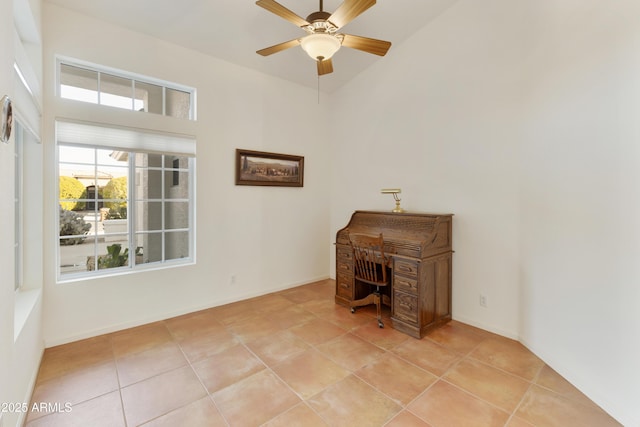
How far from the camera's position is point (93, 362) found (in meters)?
2.33

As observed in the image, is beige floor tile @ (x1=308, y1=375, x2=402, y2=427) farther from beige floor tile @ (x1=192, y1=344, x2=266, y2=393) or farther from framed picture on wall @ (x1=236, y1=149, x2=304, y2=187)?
framed picture on wall @ (x1=236, y1=149, x2=304, y2=187)

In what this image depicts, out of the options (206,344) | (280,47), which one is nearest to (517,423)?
(206,344)

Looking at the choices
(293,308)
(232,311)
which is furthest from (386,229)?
(232,311)

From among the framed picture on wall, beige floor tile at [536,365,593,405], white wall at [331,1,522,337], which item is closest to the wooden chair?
white wall at [331,1,522,337]

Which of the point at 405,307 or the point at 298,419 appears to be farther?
the point at 405,307

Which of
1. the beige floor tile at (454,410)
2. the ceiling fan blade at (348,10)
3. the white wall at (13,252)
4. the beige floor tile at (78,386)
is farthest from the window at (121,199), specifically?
the beige floor tile at (454,410)

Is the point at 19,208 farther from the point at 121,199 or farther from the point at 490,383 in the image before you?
the point at 490,383

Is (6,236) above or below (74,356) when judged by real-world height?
above

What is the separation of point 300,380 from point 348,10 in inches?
109

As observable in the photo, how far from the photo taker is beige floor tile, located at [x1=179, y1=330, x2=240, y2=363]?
2469mm

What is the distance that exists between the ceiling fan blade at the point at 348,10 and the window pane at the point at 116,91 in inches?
91.9

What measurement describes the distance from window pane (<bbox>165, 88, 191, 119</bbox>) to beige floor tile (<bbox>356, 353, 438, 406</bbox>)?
11.2 ft

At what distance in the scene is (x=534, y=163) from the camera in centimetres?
250

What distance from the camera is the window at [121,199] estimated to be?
8.87 feet
